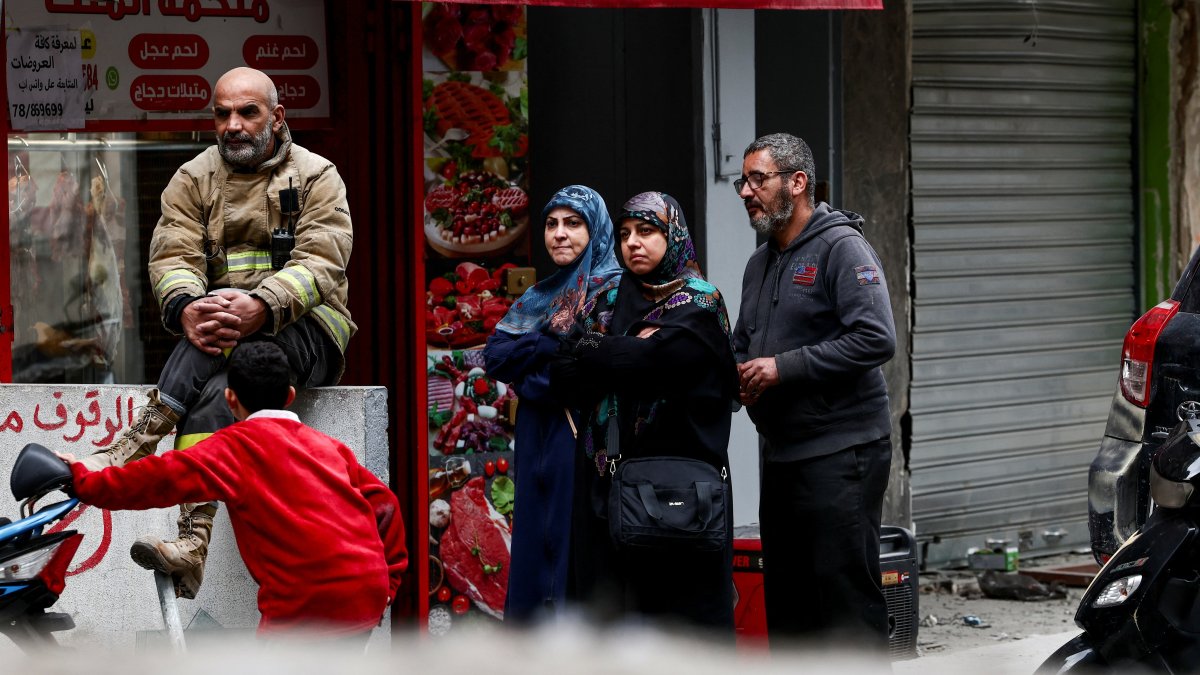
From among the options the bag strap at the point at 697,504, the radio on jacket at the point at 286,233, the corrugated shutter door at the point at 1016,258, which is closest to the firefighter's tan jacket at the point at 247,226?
the radio on jacket at the point at 286,233

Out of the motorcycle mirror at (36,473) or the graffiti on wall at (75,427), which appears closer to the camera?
the motorcycle mirror at (36,473)

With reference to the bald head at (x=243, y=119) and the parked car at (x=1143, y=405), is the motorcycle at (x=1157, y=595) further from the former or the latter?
the bald head at (x=243, y=119)

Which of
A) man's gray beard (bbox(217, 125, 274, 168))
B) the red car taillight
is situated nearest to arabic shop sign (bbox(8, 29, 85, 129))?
man's gray beard (bbox(217, 125, 274, 168))

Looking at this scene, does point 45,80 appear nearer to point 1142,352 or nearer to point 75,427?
point 75,427

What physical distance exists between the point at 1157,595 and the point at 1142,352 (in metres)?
1.09

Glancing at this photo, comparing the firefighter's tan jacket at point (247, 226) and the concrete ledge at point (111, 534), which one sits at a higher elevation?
the firefighter's tan jacket at point (247, 226)

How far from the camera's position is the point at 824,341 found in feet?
16.0

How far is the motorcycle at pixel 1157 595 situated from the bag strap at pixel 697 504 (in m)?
1.06

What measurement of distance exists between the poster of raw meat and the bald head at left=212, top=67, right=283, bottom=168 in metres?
1.73

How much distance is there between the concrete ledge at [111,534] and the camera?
5.36 meters

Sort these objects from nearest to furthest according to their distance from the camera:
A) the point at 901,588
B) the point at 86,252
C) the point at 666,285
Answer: the point at 666,285 → the point at 901,588 → the point at 86,252

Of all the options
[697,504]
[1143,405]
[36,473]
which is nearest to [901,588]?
[1143,405]

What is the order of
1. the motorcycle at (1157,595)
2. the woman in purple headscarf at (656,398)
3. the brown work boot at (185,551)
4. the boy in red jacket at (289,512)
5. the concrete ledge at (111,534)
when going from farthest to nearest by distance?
the concrete ledge at (111,534) → the woman in purple headscarf at (656,398) → the brown work boot at (185,551) → the motorcycle at (1157,595) → the boy in red jacket at (289,512)

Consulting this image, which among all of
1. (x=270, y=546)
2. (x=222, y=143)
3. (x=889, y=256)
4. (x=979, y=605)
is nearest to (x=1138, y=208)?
(x=889, y=256)
